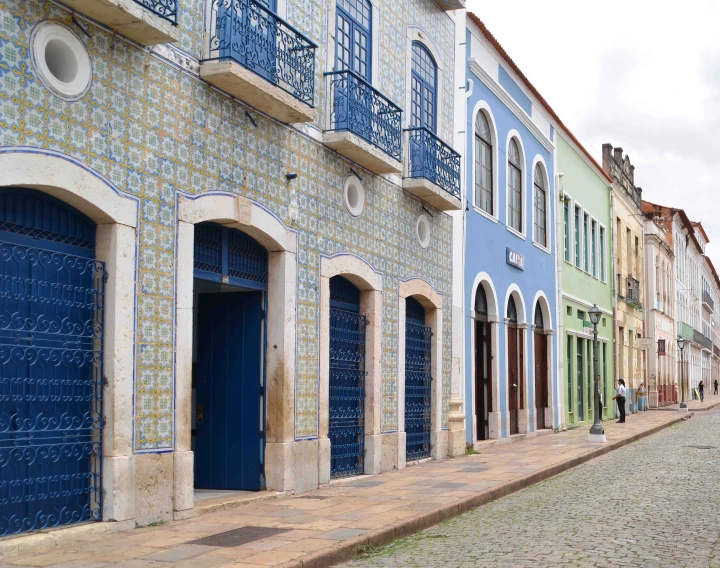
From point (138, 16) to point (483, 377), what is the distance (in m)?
12.3

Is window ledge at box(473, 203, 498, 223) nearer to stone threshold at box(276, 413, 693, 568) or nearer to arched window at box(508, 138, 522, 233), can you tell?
arched window at box(508, 138, 522, 233)

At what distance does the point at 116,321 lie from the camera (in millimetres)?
7957

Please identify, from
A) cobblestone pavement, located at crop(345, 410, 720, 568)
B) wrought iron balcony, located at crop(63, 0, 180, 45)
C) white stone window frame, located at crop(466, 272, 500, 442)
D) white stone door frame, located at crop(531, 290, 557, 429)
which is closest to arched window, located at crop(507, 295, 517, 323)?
white stone window frame, located at crop(466, 272, 500, 442)

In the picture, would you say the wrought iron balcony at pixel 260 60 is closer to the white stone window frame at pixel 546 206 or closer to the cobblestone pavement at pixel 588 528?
the cobblestone pavement at pixel 588 528

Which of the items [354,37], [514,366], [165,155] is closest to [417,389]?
[354,37]

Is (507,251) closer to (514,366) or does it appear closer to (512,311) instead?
(512,311)

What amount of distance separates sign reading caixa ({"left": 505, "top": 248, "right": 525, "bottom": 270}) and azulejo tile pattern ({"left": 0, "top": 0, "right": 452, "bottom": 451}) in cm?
718

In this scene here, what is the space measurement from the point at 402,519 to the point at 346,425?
3742 mm

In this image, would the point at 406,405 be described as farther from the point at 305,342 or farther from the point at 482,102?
the point at 482,102

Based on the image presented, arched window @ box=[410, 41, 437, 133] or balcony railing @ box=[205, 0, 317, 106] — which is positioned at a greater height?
arched window @ box=[410, 41, 437, 133]

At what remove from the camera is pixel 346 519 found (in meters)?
8.89

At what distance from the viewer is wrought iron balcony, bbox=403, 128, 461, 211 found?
14.2 m

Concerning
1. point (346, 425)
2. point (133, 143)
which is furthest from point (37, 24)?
point (346, 425)

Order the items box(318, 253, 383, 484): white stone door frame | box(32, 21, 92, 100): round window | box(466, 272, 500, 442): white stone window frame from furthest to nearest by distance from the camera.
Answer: box(466, 272, 500, 442): white stone window frame → box(318, 253, 383, 484): white stone door frame → box(32, 21, 92, 100): round window
